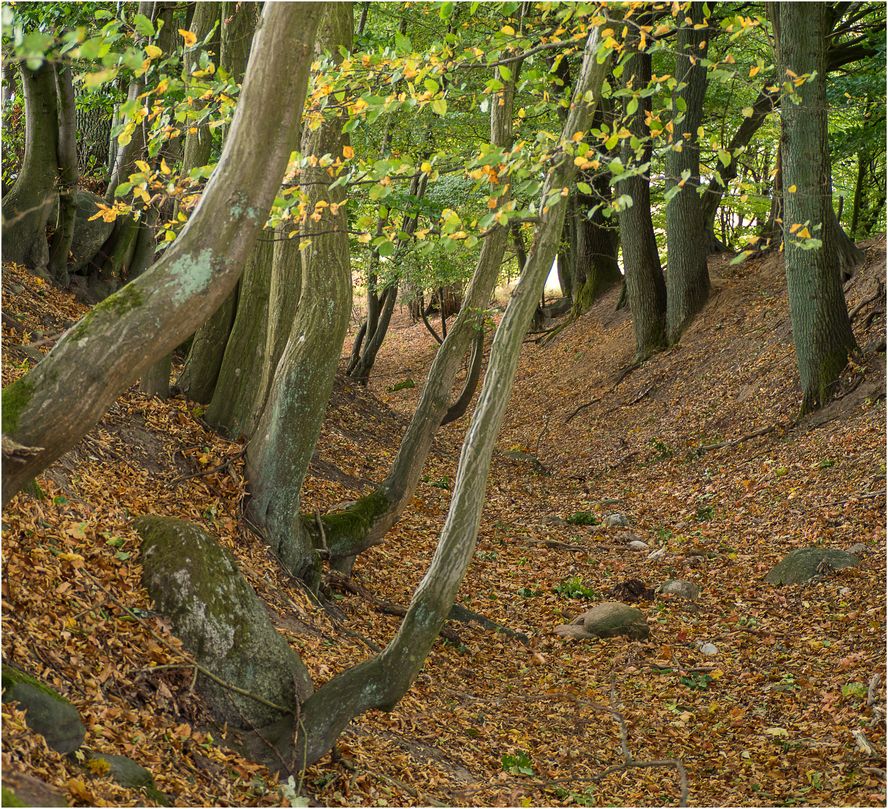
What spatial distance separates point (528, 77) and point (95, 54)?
265cm

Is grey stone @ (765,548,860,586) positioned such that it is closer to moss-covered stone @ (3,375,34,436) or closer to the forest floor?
the forest floor

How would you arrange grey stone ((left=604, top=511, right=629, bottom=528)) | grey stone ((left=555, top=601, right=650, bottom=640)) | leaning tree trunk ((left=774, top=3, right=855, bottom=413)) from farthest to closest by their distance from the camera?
grey stone ((left=604, top=511, right=629, bottom=528))
leaning tree trunk ((left=774, top=3, right=855, bottom=413))
grey stone ((left=555, top=601, right=650, bottom=640))

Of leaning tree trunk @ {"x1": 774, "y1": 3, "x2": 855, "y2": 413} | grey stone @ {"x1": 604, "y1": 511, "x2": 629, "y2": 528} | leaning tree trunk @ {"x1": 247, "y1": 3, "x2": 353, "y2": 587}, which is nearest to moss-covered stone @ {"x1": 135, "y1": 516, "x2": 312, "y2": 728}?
leaning tree trunk @ {"x1": 247, "y1": 3, "x2": 353, "y2": 587}

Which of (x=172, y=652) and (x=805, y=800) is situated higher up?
(x=172, y=652)

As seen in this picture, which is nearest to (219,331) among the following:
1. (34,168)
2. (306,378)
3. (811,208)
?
(306,378)

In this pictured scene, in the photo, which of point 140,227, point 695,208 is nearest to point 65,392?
point 140,227

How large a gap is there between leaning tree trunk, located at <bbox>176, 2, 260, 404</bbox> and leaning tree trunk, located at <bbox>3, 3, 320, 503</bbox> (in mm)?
4585

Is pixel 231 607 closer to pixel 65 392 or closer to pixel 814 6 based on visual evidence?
pixel 65 392

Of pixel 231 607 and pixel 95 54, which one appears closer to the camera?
pixel 95 54

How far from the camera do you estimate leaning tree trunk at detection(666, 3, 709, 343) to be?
48.8 feet

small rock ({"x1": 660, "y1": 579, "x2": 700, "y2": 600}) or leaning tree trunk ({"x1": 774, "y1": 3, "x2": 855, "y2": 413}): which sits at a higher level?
leaning tree trunk ({"x1": 774, "y1": 3, "x2": 855, "y2": 413})

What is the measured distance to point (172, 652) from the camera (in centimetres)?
482

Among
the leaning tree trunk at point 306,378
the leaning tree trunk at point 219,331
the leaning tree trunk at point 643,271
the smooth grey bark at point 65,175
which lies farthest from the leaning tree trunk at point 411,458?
the leaning tree trunk at point 643,271

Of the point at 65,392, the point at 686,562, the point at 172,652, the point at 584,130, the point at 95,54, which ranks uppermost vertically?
the point at 95,54
